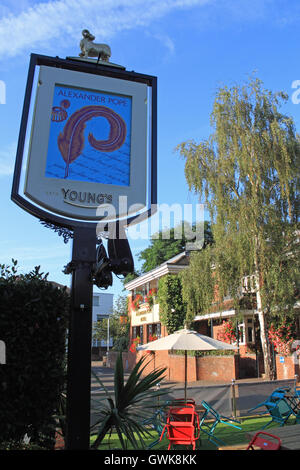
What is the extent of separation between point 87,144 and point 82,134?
0.19m

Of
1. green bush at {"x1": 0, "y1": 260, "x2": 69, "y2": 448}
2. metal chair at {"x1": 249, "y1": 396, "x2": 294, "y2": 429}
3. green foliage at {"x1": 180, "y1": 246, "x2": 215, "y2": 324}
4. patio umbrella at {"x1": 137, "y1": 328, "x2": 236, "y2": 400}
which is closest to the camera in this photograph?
green bush at {"x1": 0, "y1": 260, "x2": 69, "y2": 448}

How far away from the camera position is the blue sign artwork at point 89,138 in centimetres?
603

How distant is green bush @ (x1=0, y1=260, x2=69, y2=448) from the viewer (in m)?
4.36

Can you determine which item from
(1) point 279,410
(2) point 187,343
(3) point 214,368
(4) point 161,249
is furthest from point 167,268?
(4) point 161,249

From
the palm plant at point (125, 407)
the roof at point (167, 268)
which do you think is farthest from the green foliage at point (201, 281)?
the palm plant at point (125, 407)

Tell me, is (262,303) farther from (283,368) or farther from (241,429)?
(241,429)

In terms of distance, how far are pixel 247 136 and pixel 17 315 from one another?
626 inches

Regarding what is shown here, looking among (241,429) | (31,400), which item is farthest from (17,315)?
(241,429)

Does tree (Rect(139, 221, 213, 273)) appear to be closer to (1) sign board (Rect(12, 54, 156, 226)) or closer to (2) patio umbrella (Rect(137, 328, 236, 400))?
(2) patio umbrella (Rect(137, 328, 236, 400))

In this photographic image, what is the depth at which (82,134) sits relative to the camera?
6211 millimetres

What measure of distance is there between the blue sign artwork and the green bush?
196 centimetres

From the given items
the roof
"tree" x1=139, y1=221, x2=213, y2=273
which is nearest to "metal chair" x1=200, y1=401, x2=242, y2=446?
the roof

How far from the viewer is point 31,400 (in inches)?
174

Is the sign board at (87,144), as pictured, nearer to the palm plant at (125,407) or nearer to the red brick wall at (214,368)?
the palm plant at (125,407)
